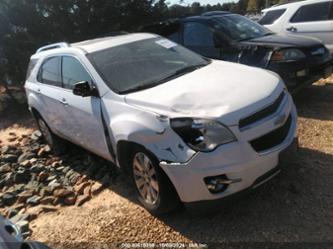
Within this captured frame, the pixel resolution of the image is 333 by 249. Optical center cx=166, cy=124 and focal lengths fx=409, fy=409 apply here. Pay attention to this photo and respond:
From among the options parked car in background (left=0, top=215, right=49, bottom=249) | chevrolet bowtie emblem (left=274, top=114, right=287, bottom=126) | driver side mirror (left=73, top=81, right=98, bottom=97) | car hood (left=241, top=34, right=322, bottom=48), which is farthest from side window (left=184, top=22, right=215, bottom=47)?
parked car in background (left=0, top=215, right=49, bottom=249)

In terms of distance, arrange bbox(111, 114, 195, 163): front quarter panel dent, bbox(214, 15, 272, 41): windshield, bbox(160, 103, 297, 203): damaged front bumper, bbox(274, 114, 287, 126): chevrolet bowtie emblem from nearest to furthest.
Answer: bbox(160, 103, 297, 203): damaged front bumper, bbox(111, 114, 195, 163): front quarter panel dent, bbox(274, 114, 287, 126): chevrolet bowtie emblem, bbox(214, 15, 272, 41): windshield

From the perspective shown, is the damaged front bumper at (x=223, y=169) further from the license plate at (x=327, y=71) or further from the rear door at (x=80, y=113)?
the license plate at (x=327, y=71)

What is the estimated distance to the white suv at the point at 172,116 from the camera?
348 cm

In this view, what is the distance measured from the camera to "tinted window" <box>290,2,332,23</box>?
9.02 metres

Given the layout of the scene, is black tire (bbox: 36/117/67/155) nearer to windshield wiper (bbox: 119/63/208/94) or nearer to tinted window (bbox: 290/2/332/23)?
windshield wiper (bbox: 119/63/208/94)

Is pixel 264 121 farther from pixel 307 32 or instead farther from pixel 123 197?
pixel 307 32

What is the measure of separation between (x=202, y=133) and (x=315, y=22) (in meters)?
6.76

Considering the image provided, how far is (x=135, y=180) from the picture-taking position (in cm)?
431

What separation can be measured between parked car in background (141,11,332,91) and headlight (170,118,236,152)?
344 centimetres

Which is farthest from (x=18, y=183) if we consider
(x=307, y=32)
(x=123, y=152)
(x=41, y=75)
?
(x=307, y=32)

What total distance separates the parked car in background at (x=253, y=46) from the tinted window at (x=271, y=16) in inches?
83.1

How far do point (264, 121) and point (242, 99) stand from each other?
28 cm

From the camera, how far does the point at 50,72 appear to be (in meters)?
5.96

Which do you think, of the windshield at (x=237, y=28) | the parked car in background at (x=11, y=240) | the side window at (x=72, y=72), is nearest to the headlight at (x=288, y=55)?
the windshield at (x=237, y=28)
